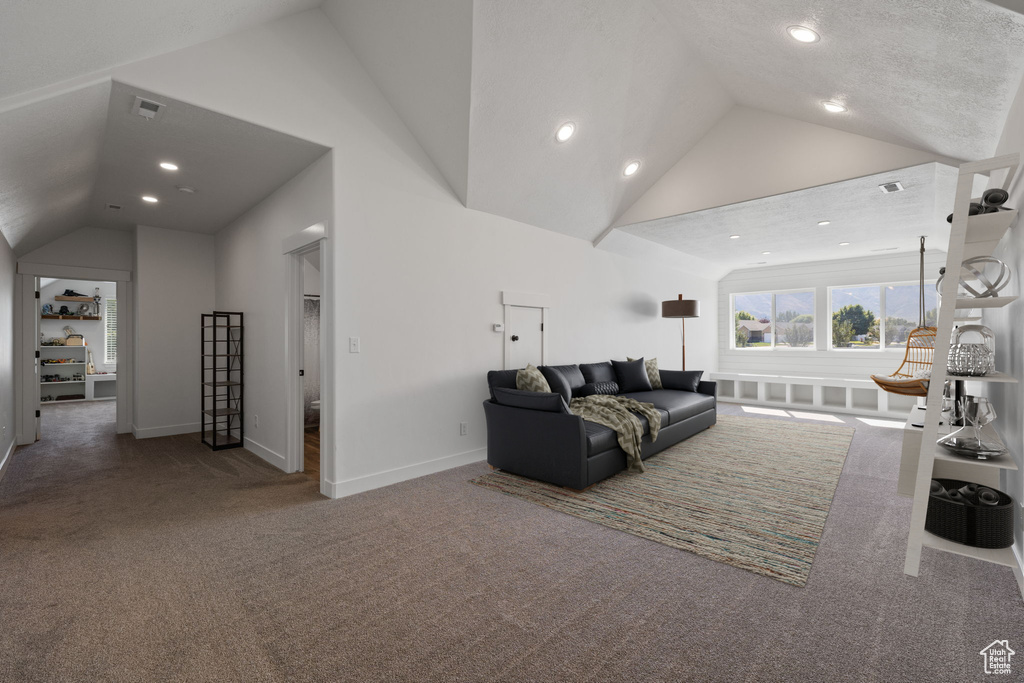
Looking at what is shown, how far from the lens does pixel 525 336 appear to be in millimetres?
4992

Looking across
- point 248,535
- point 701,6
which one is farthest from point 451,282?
point 701,6

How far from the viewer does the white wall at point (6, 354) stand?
424 cm

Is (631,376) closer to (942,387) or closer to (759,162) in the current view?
(759,162)

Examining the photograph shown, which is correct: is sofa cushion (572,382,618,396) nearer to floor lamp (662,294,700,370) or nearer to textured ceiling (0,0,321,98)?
floor lamp (662,294,700,370)

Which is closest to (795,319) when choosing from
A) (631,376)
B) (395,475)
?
(631,376)

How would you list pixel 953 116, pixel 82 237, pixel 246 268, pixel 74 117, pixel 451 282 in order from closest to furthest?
pixel 74 117 → pixel 953 116 → pixel 451 282 → pixel 246 268 → pixel 82 237

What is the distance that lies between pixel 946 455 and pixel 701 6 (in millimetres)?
3019

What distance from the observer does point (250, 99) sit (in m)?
3.10

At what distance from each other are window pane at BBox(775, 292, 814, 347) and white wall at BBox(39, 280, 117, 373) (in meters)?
13.0

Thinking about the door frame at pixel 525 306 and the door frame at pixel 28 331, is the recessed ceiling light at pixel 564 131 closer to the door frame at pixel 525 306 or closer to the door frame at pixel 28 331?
the door frame at pixel 525 306

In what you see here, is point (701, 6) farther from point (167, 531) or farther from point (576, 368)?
point (167, 531)

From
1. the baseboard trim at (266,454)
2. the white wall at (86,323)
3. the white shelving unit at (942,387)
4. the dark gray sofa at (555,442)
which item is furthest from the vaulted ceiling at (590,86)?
the white wall at (86,323)

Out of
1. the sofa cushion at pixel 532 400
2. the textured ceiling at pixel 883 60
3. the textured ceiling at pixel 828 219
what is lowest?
the sofa cushion at pixel 532 400

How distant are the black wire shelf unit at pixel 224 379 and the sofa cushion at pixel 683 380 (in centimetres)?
522
